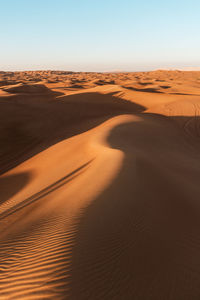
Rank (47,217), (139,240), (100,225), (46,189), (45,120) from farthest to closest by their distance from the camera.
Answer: (45,120)
(46,189)
(47,217)
(100,225)
(139,240)

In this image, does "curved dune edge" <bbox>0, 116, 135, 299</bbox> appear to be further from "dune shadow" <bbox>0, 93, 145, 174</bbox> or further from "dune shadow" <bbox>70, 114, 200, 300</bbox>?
"dune shadow" <bbox>0, 93, 145, 174</bbox>

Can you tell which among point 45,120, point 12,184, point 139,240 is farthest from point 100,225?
point 45,120

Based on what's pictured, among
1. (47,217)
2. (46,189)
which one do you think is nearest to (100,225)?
(47,217)

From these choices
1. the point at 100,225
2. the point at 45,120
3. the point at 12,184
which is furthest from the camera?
the point at 45,120

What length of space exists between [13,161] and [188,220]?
6694 mm

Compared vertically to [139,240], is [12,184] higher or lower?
lower

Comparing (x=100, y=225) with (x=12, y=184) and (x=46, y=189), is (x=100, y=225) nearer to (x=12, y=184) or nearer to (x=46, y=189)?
(x=46, y=189)

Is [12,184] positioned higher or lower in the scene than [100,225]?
lower

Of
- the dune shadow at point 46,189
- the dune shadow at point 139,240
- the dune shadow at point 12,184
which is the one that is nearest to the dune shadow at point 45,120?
the dune shadow at point 12,184

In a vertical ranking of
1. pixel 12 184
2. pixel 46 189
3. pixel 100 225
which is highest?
pixel 100 225

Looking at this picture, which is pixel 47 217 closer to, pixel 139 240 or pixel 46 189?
pixel 46 189

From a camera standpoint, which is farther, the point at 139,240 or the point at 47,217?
the point at 47,217

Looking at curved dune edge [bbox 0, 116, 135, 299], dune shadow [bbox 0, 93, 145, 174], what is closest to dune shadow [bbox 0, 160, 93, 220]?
curved dune edge [bbox 0, 116, 135, 299]

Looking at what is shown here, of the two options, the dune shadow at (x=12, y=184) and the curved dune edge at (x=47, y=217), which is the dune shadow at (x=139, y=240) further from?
the dune shadow at (x=12, y=184)
